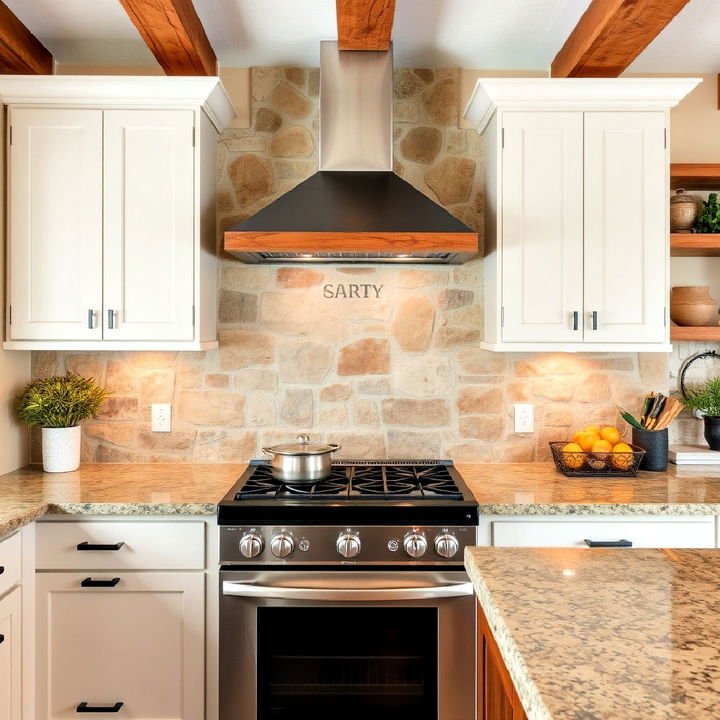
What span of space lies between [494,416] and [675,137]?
4.82ft

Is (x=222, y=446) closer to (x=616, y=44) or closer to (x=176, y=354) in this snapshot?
(x=176, y=354)

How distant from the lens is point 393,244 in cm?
235

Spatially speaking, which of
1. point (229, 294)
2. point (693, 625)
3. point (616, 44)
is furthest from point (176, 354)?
point (693, 625)

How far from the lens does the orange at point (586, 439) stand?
265cm

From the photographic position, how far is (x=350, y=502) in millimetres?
2230

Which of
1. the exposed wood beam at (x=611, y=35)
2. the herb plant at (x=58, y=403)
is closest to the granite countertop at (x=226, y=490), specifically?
the herb plant at (x=58, y=403)

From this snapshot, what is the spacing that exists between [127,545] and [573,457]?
1674 millimetres

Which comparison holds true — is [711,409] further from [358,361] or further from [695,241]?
[358,361]

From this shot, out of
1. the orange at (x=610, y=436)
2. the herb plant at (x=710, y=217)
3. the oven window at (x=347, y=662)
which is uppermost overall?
the herb plant at (x=710, y=217)

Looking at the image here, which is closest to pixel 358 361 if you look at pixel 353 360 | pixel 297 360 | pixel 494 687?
pixel 353 360

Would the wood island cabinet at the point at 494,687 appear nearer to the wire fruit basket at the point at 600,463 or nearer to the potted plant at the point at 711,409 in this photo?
the wire fruit basket at the point at 600,463

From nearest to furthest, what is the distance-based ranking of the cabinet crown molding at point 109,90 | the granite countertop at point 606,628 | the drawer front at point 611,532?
the granite countertop at point 606,628, the drawer front at point 611,532, the cabinet crown molding at point 109,90

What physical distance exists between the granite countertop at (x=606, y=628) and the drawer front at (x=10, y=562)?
1.42m

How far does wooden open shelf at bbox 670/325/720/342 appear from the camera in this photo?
2742mm
